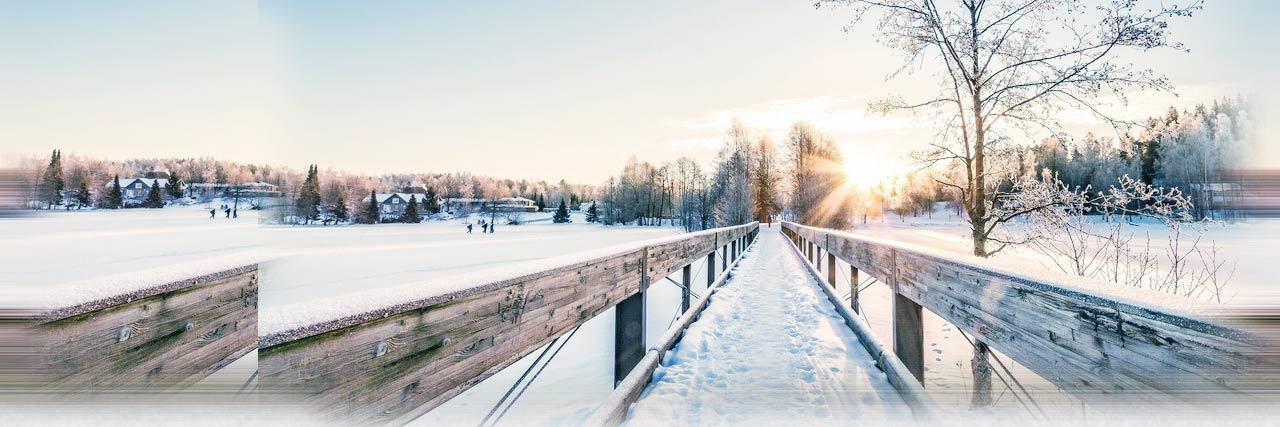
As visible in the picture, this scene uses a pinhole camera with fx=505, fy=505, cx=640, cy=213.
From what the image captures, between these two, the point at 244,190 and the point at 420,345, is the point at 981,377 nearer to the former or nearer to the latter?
the point at 420,345

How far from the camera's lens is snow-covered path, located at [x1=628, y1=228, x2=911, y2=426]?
2.49 meters

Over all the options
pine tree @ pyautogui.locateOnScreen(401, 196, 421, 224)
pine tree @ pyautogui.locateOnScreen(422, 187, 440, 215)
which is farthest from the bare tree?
pine tree @ pyautogui.locateOnScreen(401, 196, 421, 224)

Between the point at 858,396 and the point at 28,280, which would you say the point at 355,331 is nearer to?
the point at 28,280

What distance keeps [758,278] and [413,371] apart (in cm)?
699

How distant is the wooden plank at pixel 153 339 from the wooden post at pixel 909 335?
10.7 ft

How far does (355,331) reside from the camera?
1073 millimetres

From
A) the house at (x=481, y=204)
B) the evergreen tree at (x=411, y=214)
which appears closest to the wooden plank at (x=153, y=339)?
the evergreen tree at (x=411, y=214)

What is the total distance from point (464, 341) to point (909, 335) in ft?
9.36

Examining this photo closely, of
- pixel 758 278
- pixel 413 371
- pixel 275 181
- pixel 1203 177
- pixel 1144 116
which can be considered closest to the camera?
pixel 413 371

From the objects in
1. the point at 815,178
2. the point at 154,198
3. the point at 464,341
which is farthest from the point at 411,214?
the point at 464,341

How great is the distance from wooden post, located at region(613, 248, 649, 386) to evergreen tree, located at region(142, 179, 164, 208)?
3503mm

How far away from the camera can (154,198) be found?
13.1 ft

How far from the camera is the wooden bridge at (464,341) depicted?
0.88 meters

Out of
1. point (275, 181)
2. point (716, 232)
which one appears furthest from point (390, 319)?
point (716, 232)
